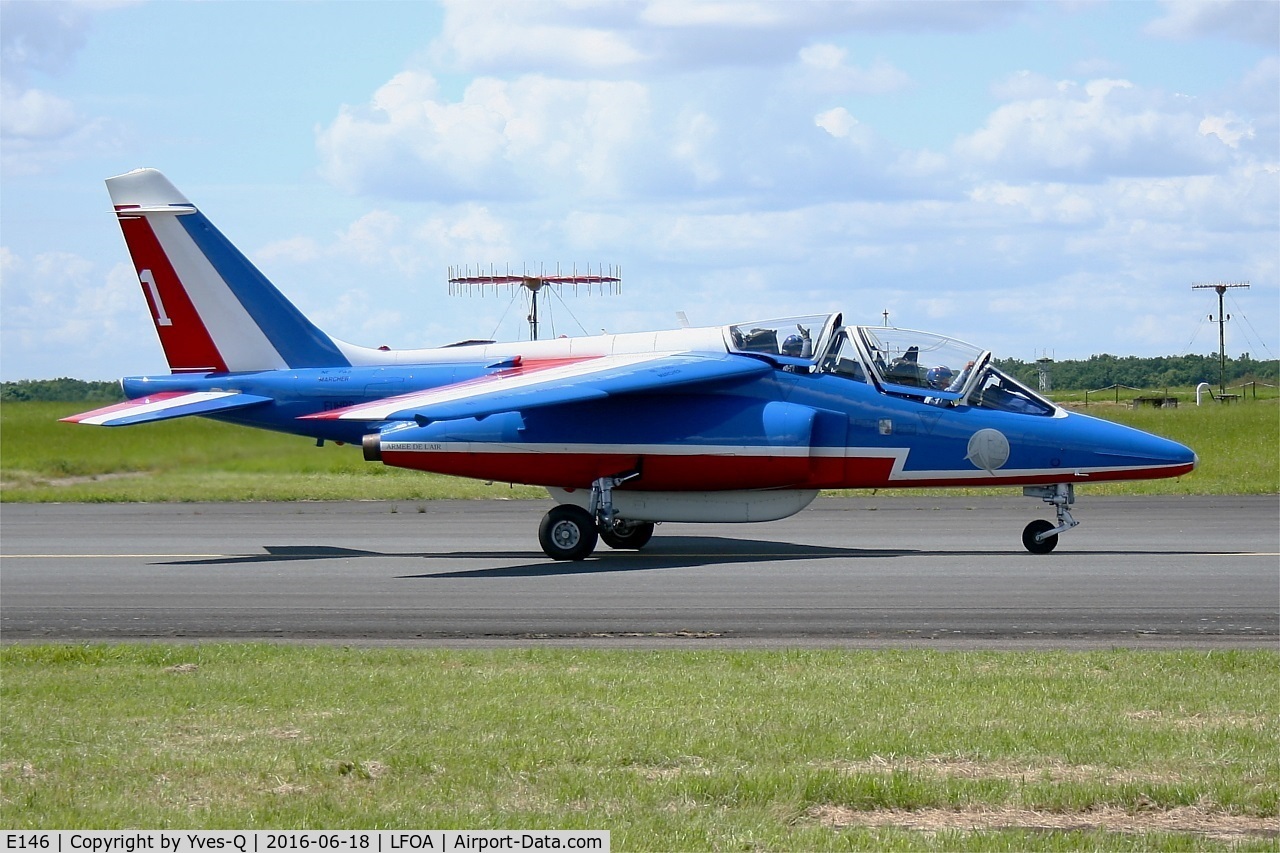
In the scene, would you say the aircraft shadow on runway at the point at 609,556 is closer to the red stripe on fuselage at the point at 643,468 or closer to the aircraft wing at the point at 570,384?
the red stripe on fuselage at the point at 643,468

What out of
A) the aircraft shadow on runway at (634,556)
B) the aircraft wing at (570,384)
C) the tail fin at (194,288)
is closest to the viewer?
the aircraft shadow on runway at (634,556)

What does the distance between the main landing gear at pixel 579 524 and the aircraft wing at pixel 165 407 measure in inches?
204

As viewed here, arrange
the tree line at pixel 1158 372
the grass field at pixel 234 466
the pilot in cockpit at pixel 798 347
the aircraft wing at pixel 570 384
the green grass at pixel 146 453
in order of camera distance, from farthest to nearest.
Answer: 1. the tree line at pixel 1158 372
2. the grass field at pixel 234 466
3. the green grass at pixel 146 453
4. the pilot in cockpit at pixel 798 347
5. the aircraft wing at pixel 570 384

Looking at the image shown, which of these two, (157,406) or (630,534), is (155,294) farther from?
(630,534)

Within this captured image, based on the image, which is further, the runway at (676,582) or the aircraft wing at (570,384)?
the aircraft wing at (570,384)

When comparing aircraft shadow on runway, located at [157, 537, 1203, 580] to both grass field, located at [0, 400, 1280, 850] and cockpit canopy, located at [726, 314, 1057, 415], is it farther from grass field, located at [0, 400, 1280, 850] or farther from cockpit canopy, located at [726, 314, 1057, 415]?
grass field, located at [0, 400, 1280, 850]

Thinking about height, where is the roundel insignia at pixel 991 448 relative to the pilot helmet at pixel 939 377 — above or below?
below

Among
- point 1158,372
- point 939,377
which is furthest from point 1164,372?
point 939,377

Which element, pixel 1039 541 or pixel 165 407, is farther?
pixel 165 407

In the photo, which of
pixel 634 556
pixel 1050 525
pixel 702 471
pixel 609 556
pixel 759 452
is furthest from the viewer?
pixel 609 556

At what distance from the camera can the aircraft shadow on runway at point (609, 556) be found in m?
17.5

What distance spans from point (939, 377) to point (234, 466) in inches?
466

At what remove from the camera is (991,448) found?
18.3 m

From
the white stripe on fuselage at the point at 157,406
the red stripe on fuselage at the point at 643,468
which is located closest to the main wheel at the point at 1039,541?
the red stripe on fuselage at the point at 643,468
